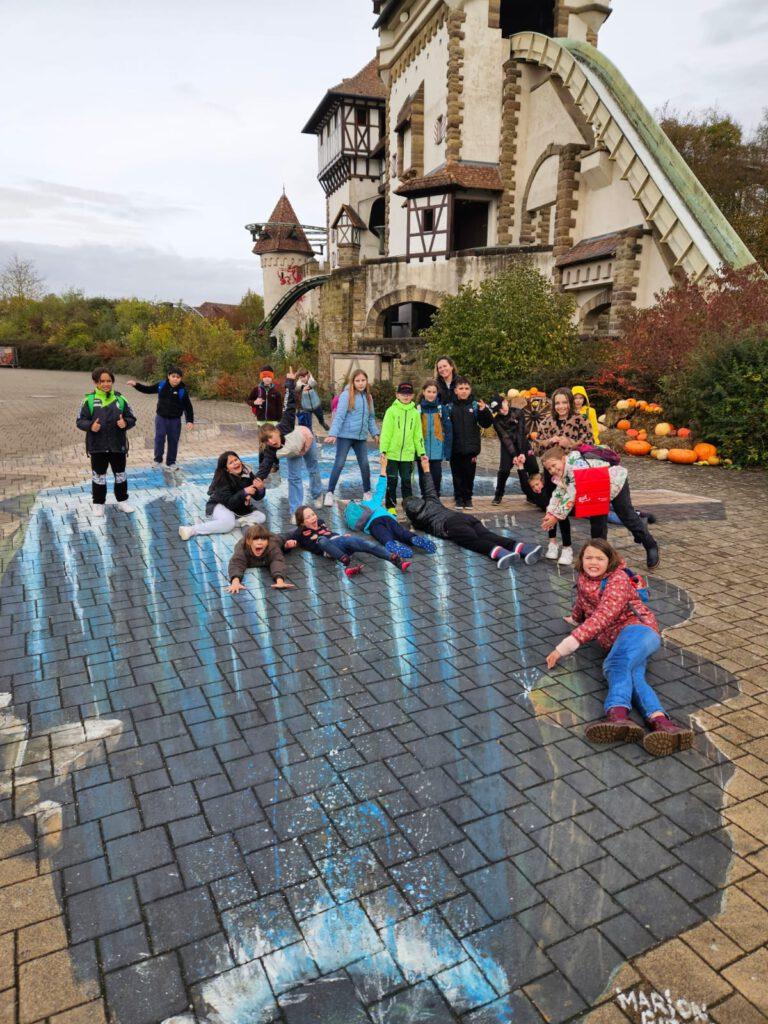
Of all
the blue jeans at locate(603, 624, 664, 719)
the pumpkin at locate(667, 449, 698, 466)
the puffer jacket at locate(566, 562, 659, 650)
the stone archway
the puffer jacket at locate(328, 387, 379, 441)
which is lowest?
the blue jeans at locate(603, 624, 664, 719)

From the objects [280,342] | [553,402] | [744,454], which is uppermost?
[280,342]

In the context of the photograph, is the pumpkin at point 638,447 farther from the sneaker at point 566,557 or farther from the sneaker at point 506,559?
the sneaker at point 506,559

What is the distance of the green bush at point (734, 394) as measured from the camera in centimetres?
1183

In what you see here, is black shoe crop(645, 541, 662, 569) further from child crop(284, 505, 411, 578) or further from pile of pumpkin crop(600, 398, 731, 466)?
Answer: pile of pumpkin crop(600, 398, 731, 466)

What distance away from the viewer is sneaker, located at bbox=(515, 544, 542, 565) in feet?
23.8

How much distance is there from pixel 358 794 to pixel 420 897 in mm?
737

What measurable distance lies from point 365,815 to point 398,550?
3969mm

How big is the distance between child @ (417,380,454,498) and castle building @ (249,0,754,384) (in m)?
12.9

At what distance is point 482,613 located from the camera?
603 cm

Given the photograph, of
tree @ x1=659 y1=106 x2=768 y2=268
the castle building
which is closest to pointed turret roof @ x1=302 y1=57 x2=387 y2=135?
the castle building

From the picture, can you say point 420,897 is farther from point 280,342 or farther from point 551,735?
point 280,342

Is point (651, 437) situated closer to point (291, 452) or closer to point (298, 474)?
point (298, 474)

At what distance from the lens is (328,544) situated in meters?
7.27

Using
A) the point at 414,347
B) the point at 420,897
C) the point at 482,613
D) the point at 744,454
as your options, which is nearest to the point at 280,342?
the point at 414,347
